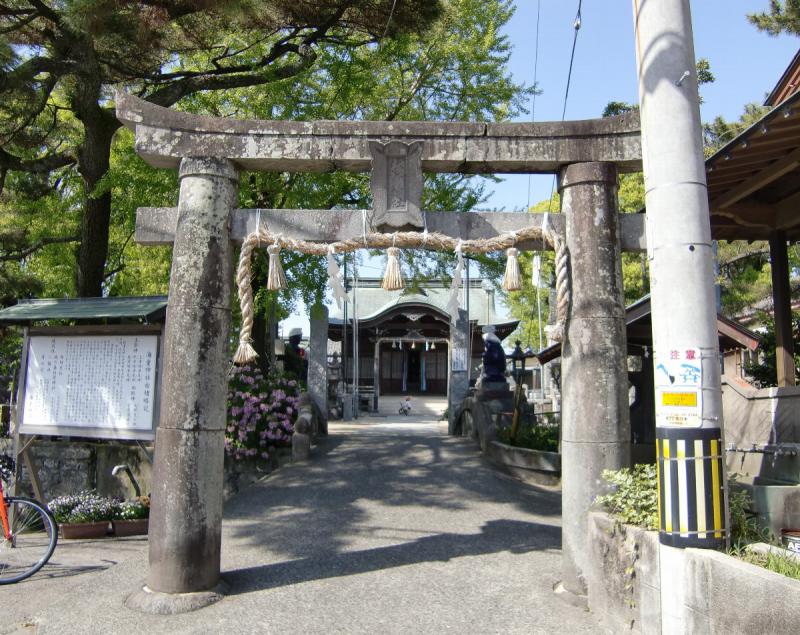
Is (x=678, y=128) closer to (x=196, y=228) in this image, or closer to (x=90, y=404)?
(x=196, y=228)

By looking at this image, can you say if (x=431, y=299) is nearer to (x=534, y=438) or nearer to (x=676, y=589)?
(x=534, y=438)

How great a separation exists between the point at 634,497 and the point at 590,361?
125cm

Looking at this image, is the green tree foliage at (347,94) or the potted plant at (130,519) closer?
the potted plant at (130,519)

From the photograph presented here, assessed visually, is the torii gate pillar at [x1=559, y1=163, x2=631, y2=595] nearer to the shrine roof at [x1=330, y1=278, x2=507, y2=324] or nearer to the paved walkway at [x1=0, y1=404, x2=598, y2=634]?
the paved walkway at [x1=0, y1=404, x2=598, y2=634]

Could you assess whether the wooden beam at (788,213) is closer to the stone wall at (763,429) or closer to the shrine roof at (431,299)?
the stone wall at (763,429)

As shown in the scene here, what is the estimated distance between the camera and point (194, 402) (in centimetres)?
549

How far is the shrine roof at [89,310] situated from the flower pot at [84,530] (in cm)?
269

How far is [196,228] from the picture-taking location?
5734 mm

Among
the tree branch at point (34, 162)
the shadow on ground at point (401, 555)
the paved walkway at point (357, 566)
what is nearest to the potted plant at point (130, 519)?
the paved walkway at point (357, 566)

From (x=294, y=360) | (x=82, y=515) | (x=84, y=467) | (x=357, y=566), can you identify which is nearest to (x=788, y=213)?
(x=357, y=566)

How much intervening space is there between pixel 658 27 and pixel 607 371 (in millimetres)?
2755

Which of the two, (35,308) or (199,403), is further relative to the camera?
(35,308)

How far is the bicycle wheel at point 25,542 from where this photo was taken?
6451 mm

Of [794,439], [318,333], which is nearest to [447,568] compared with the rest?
[794,439]
